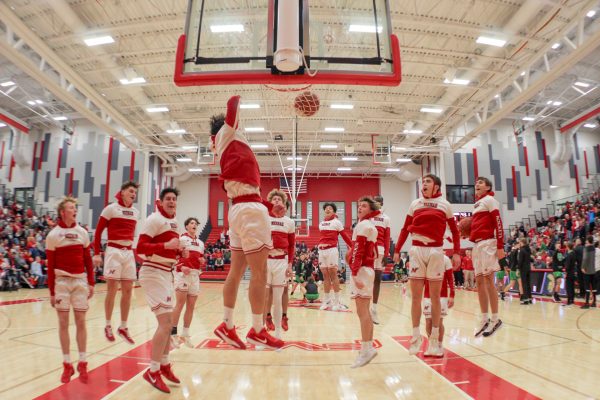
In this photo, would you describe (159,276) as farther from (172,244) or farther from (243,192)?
(243,192)

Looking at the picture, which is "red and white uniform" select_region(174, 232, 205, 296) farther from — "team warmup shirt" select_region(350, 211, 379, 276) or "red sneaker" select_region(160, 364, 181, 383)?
"team warmup shirt" select_region(350, 211, 379, 276)

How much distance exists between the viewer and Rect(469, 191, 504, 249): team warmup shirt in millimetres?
5516

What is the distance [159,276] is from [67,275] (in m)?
1.03

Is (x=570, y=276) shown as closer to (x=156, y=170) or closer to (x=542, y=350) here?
(x=542, y=350)

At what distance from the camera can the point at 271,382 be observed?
3.95 m

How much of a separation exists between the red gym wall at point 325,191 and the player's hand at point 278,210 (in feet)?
77.7

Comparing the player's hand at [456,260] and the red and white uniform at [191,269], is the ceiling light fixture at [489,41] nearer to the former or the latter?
the player's hand at [456,260]

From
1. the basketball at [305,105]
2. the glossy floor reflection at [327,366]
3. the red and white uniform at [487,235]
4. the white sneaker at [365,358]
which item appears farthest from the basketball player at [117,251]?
the basketball at [305,105]

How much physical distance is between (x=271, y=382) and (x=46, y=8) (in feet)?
41.2

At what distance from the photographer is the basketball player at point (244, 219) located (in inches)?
133

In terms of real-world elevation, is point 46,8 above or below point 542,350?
above

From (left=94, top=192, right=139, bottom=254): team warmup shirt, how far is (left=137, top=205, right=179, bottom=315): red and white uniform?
1643mm

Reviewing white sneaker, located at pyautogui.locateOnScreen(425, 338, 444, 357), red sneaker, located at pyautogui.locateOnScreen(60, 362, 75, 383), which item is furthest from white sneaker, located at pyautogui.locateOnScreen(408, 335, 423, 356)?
red sneaker, located at pyautogui.locateOnScreen(60, 362, 75, 383)

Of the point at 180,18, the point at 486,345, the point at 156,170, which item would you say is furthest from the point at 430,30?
the point at 156,170
